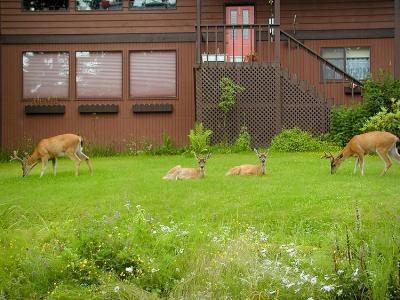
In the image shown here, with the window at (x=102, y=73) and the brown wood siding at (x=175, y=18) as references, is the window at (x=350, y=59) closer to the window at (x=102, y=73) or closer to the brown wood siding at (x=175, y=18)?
the brown wood siding at (x=175, y=18)

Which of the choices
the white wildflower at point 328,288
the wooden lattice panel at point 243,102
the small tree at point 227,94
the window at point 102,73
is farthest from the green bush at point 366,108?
the white wildflower at point 328,288

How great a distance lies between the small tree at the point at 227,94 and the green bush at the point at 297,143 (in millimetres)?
1704

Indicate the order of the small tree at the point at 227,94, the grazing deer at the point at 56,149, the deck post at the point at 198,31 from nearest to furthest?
the grazing deer at the point at 56,149 < the small tree at the point at 227,94 < the deck post at the point at 198,31

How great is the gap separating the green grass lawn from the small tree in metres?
8.56

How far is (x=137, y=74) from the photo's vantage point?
79.7 ft

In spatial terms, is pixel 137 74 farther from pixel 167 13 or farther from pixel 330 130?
pixel 330 130

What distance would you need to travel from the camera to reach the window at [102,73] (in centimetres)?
2431

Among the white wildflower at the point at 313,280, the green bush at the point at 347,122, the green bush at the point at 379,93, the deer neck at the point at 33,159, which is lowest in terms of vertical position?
the white wildflower at the point at 313,280

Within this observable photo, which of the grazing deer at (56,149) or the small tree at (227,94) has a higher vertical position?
the small tree at (227,94)

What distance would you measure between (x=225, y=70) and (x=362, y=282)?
623 inches

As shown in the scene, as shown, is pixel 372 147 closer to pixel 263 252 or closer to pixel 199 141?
pixel 199 141

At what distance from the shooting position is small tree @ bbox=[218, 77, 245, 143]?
21.8m

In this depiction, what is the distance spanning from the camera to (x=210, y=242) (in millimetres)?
8422

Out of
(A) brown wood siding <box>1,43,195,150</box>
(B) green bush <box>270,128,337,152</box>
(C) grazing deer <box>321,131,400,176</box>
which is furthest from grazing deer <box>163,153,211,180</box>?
(A) brown wood siding <box>1,43,195,150</box>
